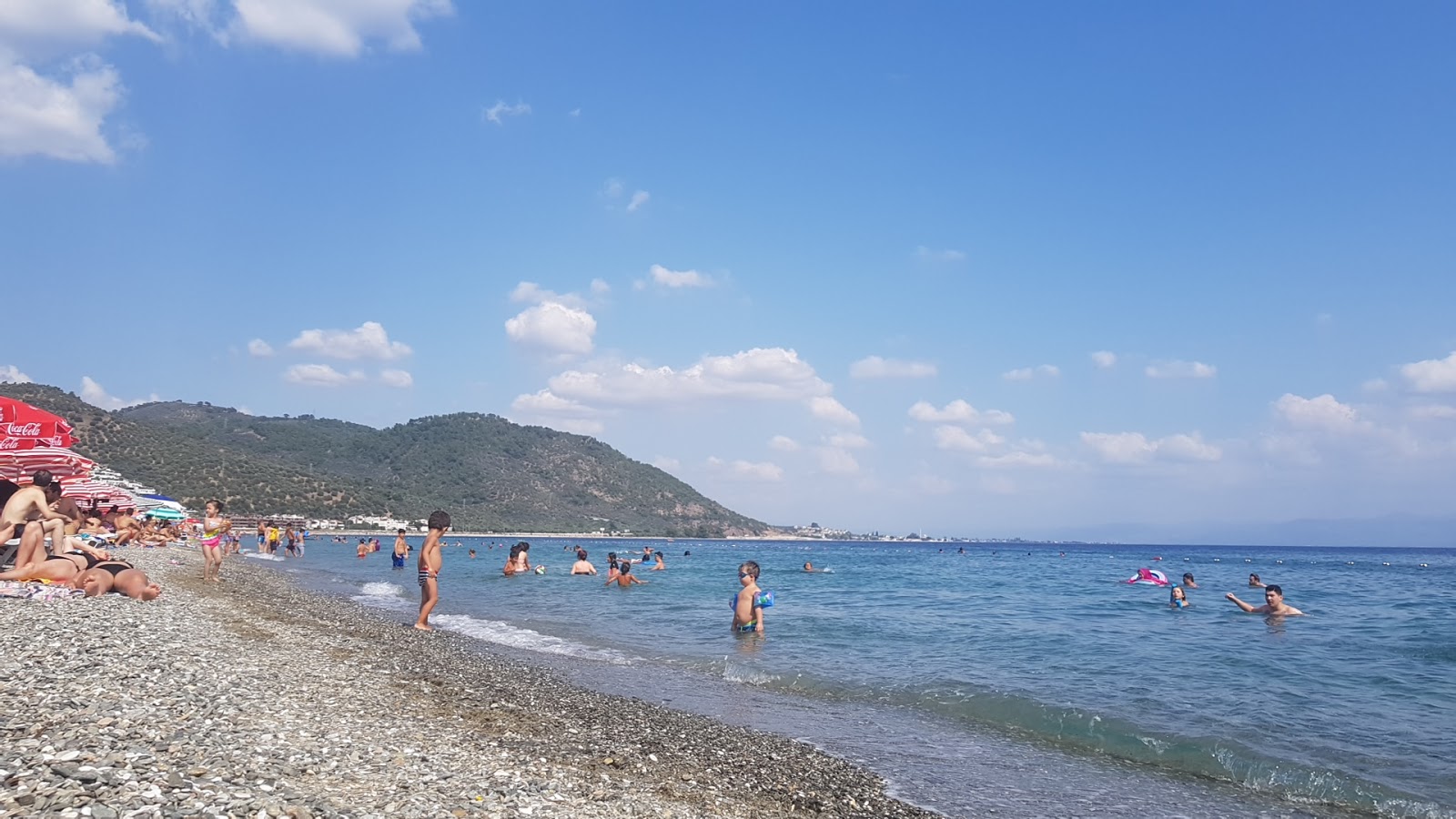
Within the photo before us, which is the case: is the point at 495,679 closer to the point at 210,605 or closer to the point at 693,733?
the point at 693,733

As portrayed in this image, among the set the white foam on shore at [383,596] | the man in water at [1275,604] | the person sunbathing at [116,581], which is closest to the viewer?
the person sunbathing at [116,581]

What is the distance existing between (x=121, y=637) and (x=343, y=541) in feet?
252

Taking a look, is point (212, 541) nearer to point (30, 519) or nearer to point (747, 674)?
point (30, 519)

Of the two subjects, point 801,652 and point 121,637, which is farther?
point 801,652

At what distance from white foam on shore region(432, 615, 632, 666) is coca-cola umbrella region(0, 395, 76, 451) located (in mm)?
8590

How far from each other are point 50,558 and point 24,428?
10.5ft

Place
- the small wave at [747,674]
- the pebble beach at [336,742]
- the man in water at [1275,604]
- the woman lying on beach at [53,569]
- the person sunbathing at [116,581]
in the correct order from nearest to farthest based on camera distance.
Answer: the pebble beach at [336,742], the small wave at [747,674], the woman lying on beach at [53,569], the person sunbathing at [116,581], the man in water at [1275,604]

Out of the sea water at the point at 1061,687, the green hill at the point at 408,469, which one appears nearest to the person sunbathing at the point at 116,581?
the sea water at the point at 1061,687

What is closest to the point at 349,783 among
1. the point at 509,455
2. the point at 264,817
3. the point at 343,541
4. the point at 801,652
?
the point at 264,817

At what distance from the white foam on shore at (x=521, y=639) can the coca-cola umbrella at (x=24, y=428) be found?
859 cm

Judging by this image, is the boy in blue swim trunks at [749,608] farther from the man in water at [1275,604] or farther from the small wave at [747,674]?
the man in water at [1275,604]

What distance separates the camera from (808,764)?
26.4 feet

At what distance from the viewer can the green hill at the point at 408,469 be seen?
81.2m

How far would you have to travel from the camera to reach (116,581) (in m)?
14.9
